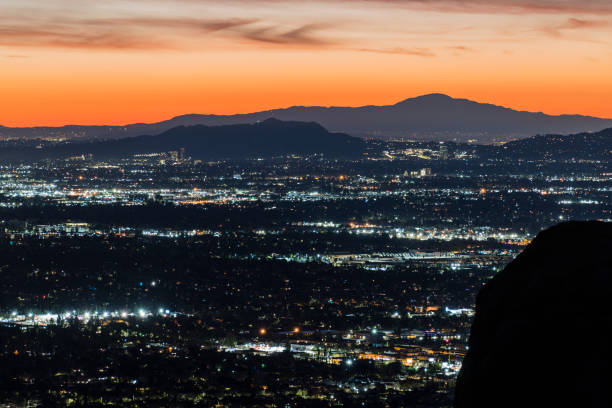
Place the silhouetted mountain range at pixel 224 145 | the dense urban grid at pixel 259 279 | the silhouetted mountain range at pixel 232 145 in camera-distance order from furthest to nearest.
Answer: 1. the silhouetted mountain range at pixel 224 145
2. the silhouetted mountain range at pixel 232 145
3. the dense urban grid at pixel 259 279

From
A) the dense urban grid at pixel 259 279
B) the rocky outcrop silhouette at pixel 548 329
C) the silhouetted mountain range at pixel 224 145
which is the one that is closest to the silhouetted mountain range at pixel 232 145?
the silhouetted mountain range at pixel 224 145

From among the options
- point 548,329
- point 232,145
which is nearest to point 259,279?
point 548,329

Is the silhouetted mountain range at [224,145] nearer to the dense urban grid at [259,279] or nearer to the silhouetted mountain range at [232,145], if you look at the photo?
the silhouetted mountain range at [232,145]

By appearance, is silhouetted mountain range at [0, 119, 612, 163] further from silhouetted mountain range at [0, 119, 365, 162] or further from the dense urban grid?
the dense urban grid

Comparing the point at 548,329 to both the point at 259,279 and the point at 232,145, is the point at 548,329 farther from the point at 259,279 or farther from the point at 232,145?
the point at 232,145

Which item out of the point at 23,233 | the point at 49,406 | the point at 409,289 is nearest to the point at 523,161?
the point at 23,233

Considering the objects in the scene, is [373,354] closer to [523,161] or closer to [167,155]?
[523,161]
